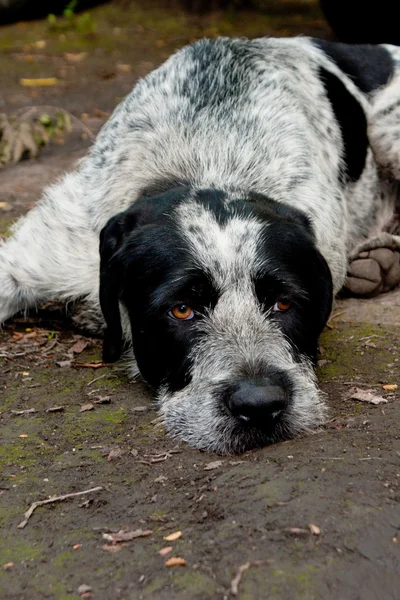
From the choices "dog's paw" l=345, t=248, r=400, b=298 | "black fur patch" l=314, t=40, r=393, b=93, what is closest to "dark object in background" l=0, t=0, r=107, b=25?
"black fur patch" l=314, t=40, r=393, b=93

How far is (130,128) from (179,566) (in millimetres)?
3153

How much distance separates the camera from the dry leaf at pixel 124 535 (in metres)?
3.02

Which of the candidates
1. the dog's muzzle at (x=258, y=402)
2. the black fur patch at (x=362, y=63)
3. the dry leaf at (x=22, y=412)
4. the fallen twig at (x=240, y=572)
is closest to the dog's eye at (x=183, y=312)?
the dog's muzzle at (x=258, y=402)

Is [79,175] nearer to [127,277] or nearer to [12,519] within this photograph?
[127,277]

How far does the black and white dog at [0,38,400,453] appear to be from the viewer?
393cm

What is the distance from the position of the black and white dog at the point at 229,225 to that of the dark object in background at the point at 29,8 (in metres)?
9.52

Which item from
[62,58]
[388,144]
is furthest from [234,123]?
[62,58]

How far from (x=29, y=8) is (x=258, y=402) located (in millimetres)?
12985

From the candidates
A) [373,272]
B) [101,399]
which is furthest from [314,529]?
[373,272]

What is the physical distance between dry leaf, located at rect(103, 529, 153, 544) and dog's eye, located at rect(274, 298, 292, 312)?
4.59 ft

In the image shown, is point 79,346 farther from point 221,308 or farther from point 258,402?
point 258,402

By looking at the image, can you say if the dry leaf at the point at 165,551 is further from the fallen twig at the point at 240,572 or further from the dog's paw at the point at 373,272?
the dog's paw at the point at 373,272

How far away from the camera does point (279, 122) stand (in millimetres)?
5301

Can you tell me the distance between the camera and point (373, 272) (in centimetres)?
565
